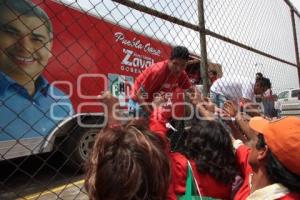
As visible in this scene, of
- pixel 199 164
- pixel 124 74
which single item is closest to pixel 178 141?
pixel 199 164

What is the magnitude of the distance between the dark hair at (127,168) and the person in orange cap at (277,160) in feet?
2.31

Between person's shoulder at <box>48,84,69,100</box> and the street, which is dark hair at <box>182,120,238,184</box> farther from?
person's shoulder at <box>48,84,69,100</box>

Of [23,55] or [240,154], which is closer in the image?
[240,154]

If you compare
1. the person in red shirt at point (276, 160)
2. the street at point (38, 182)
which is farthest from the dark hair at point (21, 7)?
the person in red shirt at point (276, 160)

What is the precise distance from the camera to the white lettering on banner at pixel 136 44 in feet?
22.2

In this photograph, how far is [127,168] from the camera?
1302 millimetres

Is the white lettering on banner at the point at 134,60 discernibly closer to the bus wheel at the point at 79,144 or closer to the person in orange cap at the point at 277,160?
the bus wheel at the point at 79,144

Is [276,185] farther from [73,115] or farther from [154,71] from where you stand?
[73,115]

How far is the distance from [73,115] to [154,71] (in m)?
2.50

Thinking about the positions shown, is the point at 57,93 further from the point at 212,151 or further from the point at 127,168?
the point at 127,168

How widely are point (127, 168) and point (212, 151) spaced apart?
1.33 metres

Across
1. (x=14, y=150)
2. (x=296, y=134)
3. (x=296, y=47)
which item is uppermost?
(x=296, y=47)

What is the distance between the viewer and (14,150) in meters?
5.37

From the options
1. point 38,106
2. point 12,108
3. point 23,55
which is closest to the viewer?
point 23,55
